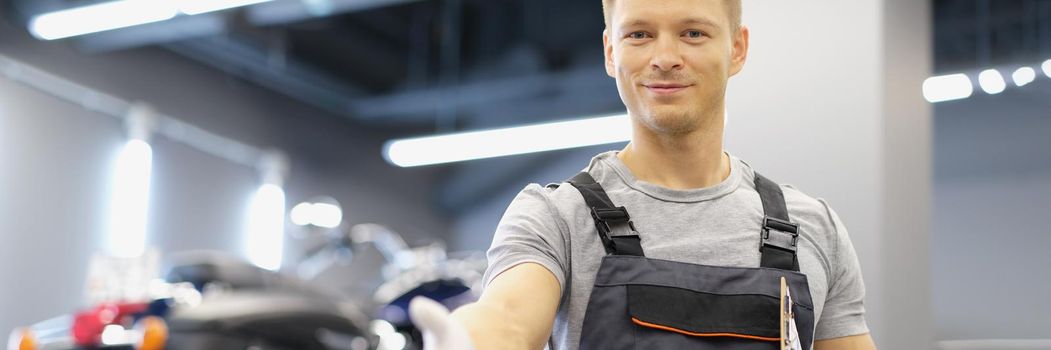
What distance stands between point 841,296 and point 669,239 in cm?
31

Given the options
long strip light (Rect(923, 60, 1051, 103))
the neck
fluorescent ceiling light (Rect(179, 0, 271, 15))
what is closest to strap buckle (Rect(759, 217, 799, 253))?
the neck

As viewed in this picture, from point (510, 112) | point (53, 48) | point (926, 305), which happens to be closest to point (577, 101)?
point (510, 112)

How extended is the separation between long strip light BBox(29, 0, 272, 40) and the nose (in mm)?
4740

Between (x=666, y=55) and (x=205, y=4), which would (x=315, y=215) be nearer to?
(x=205, y=4)

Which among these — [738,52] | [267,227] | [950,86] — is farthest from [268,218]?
[738,52]

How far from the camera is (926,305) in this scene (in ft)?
6.97

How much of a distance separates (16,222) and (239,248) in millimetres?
2249

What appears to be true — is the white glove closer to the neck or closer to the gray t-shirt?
the gray t-shirt

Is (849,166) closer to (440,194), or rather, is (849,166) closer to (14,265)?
(14,265)

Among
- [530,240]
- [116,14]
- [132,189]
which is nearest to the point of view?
[530,240]

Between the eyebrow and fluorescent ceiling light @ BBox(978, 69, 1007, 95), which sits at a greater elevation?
fluorescent ceiling light @ BBox(978, 69, 1007, 95)

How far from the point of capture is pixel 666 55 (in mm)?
1340

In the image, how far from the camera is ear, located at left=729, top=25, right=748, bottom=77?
1.46 metres

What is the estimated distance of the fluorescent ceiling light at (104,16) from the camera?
6.00m
